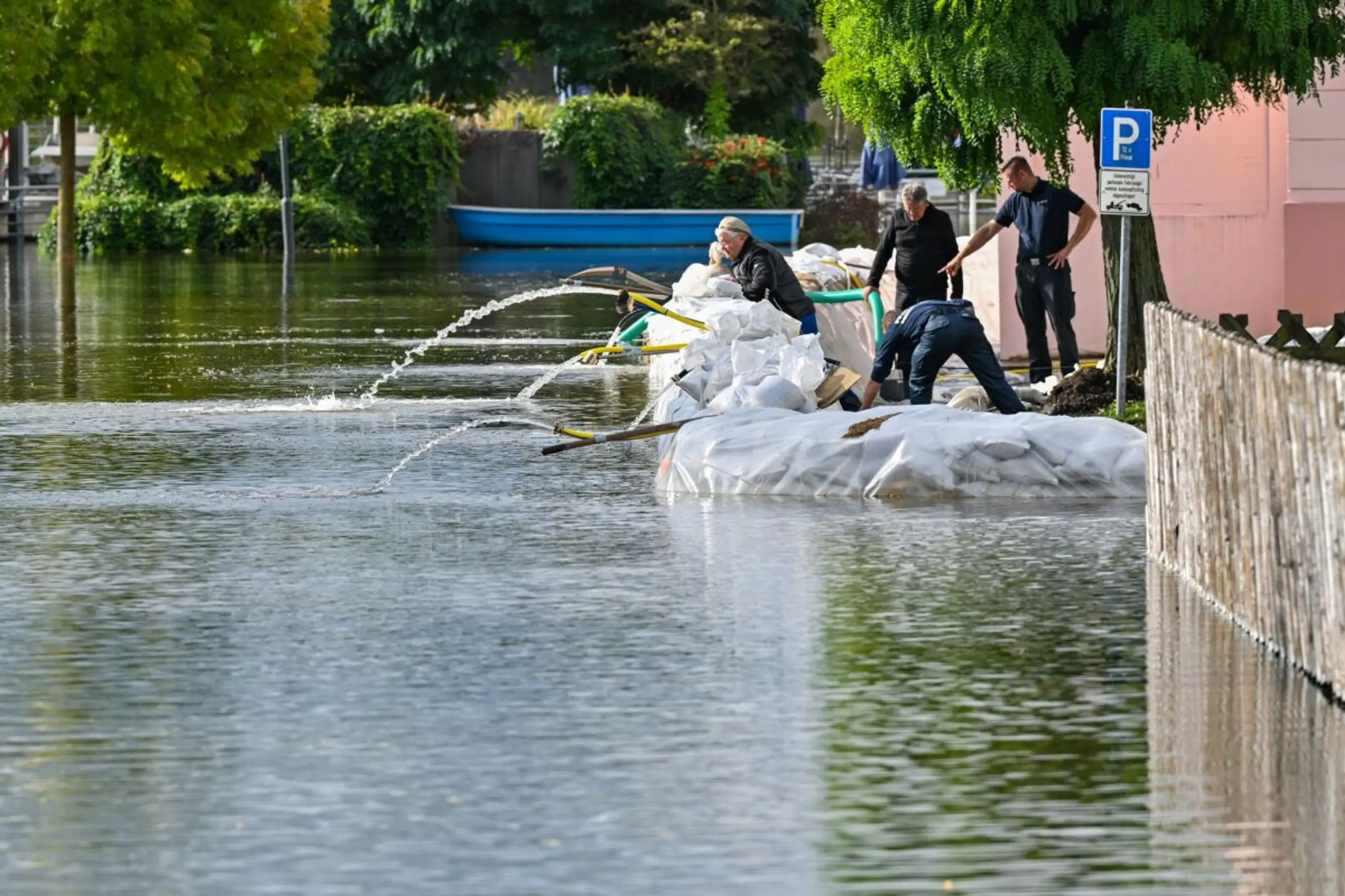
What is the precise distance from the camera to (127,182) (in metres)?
54.9

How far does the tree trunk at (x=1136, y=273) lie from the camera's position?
19172 millimetres

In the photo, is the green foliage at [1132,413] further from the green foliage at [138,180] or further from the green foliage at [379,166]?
the green foliage at [379,166]

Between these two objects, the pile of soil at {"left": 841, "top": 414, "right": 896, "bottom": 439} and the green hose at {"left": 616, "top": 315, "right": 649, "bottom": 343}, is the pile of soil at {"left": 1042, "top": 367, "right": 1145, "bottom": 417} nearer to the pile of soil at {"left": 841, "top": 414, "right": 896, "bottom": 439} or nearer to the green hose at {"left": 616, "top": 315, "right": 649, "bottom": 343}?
the pile of soil at {"left": 841, "top": 414, "right": 896, "bottom": 439}

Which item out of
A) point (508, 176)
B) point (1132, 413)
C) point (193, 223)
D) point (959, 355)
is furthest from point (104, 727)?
point (508, 176)

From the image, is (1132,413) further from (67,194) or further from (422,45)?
(422,45)

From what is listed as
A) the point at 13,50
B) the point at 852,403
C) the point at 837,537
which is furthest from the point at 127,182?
the point at 837,537

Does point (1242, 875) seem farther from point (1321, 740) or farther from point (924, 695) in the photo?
point (924, 695)

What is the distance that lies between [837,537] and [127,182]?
4395 cm

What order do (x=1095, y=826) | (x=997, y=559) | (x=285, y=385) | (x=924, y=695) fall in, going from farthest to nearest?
1. (x=285, y=385)
2. (x=997, y=559)
3. (x=924, y=695)
4. (x=1095, y=826)

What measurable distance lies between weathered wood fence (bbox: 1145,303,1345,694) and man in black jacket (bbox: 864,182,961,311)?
726 cm

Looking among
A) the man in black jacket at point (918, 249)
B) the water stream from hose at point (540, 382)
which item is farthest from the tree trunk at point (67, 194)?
the man in black jacket at point (918, 249)

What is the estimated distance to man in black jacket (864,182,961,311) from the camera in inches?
765

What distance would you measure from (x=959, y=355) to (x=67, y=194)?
2858 centimetres

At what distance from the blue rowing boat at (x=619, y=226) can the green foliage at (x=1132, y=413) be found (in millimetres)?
36036
